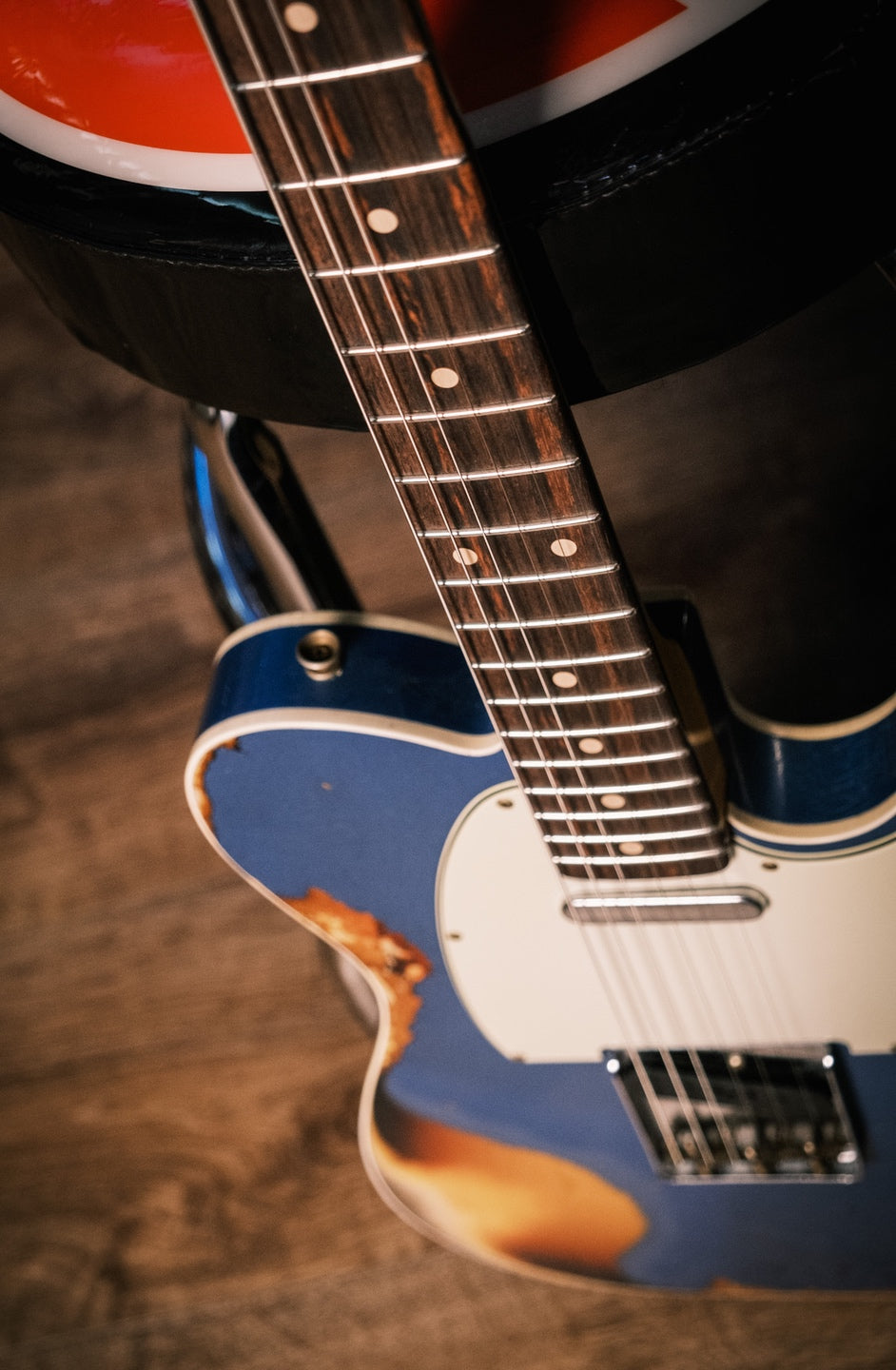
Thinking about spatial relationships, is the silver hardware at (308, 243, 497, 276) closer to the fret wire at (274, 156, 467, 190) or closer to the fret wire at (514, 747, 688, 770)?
the fret wire at (274, 156, 467, 190)

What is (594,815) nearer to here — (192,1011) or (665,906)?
(665,906)

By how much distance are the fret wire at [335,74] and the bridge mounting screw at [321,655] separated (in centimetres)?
27

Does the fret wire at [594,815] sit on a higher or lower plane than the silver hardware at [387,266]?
lower

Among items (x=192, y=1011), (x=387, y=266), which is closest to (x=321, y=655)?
(x=387, y=266)

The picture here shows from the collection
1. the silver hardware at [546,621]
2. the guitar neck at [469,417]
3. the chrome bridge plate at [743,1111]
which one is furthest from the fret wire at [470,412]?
the chrome bridge plate at [743,1111]

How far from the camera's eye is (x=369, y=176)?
39 centimetres

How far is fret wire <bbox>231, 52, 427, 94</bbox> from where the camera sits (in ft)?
1.16

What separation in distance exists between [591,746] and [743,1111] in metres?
0.26

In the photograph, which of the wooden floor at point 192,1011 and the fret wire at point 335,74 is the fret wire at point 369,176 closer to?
the fret wire at point 335,74

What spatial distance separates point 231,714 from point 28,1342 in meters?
0.56

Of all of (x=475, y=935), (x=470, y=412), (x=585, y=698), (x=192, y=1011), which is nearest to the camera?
(x=470, y=412)

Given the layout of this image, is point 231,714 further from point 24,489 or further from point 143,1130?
point 24,489

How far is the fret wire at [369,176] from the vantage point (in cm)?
38

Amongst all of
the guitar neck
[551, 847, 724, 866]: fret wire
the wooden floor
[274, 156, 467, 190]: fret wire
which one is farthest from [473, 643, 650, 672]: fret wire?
the wooden floor
